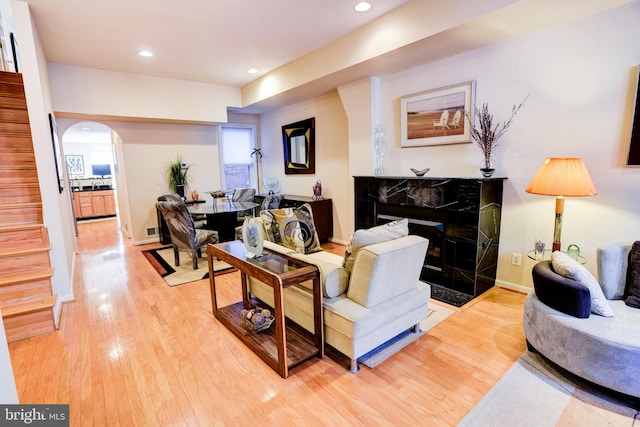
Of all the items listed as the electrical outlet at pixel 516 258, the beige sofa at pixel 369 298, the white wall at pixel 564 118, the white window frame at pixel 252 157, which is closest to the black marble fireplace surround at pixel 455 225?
the electrical outlet at pixel 516 258

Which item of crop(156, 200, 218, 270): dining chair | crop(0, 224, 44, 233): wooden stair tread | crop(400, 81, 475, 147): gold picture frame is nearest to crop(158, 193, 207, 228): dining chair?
crop(156, 200, 218, 270): dining chair

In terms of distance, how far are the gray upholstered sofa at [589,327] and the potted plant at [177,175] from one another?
560cm

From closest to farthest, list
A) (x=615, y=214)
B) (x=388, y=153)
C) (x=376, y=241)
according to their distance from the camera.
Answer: (x=376, y=241) → (x=615, y=214) → (x=388, y=153)

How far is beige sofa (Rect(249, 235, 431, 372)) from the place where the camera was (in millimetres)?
1997

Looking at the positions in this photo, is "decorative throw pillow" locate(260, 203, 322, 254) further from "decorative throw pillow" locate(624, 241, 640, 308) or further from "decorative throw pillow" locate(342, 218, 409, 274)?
"decorative throw pillow" locate(624, 241, 640, 308)

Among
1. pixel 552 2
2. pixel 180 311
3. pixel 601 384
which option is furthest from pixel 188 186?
pixel 601 384

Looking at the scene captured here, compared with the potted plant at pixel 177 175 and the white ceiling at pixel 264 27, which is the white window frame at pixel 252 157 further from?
the white ceiling at pixel 264 27

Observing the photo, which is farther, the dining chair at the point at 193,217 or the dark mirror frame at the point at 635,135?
the dining chair at the point at 193,217

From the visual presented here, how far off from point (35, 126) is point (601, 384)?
15.7ft

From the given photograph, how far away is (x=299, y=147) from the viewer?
5.91m

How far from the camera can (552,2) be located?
233 cm

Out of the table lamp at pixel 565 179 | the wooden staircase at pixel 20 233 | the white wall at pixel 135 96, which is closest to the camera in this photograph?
the table lamp at pixel 565 179

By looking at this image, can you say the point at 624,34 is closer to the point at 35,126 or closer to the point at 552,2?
the point at 552,2

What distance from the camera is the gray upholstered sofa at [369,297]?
2.00m
